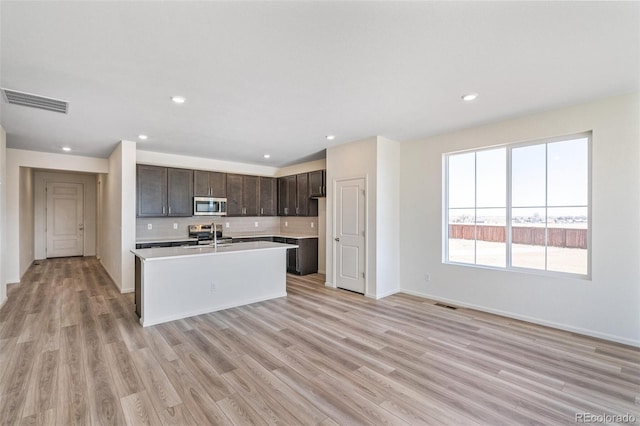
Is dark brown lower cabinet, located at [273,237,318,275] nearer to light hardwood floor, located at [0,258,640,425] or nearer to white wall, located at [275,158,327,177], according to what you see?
white wall, located at [275,158,327,177]

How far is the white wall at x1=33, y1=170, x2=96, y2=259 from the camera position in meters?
8.20

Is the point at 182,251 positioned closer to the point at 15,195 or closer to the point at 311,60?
the point at 311,60

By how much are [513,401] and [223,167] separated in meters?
6.53

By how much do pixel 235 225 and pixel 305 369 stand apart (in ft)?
17.2

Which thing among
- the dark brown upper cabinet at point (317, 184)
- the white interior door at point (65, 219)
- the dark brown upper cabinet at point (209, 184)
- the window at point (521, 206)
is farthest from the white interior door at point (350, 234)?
the white interior door at point (65, 219)

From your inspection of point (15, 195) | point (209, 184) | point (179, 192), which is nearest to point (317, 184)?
point (209, 184)

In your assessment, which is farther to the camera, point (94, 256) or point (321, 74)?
point (94, 256)

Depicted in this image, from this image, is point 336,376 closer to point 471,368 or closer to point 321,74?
point 471,368

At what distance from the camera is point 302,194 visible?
22.6 ft

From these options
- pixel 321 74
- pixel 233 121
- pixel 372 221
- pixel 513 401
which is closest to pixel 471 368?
pixel 513 401

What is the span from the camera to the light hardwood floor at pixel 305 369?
6.79 feet

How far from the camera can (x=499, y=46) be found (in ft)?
7.14

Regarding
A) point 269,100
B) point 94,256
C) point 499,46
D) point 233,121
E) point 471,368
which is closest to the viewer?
point 499,46

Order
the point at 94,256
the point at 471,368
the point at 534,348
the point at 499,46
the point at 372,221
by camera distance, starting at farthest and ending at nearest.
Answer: the point at 94,256 → the point at 372,221 → the point at 534,348 → the point at 471,368 → the point at 499,46
